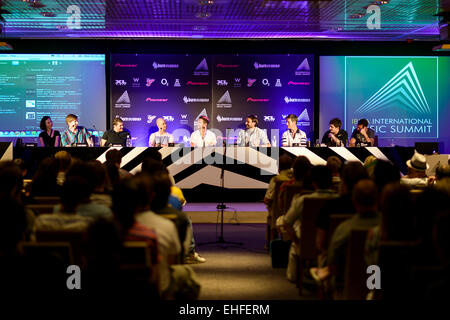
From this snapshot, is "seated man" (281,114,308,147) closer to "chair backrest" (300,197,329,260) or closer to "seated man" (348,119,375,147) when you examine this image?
"seated man" (348,119,375,147)

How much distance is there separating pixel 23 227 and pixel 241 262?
320cm

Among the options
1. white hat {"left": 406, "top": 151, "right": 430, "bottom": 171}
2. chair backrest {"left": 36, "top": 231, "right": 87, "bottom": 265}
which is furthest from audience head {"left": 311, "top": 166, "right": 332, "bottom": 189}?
chair backrest {"left": 36, "top": 231, "right": 87, "bottom": 265}

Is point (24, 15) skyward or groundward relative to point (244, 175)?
skyward

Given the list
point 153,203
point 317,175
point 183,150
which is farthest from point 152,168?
point 183,150

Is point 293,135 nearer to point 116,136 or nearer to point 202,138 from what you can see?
point 202,138

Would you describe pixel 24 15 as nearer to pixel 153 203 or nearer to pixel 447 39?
pixel 153 203

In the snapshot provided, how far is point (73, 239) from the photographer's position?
2.70 m

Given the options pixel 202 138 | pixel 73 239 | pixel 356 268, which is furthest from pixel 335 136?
pixel 73 239

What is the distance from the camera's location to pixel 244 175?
830 centimetres

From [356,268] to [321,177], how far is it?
134 cm

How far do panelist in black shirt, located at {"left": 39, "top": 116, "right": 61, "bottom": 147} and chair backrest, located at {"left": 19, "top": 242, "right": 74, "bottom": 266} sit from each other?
6.96m

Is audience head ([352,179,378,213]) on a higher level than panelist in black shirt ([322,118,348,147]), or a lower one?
lower

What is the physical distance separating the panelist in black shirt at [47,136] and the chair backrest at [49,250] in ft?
22.8

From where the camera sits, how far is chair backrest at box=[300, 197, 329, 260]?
407 centimetres
